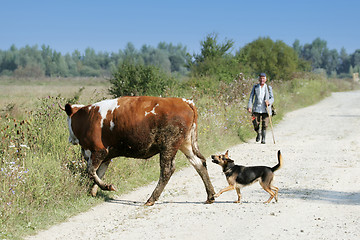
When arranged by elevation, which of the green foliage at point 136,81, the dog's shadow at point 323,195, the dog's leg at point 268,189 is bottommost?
the dog's shadow at point 323,195

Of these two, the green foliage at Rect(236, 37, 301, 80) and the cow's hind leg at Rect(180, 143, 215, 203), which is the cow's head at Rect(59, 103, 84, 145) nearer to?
the cow's hind leg at Rect(180, 143, 215, 203)

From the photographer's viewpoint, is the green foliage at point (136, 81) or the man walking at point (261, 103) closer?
the man walking at point (261, 103)

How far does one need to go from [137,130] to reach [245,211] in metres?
2.09

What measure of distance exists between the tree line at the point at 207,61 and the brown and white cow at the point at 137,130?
11.7 m

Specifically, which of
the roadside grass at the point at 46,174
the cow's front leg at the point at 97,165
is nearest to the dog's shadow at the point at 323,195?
the roadside grass at the point at 46,174

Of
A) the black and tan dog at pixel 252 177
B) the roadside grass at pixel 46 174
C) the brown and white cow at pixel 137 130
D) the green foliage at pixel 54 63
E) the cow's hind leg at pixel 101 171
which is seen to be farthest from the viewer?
the green foliage at pixel 54 63

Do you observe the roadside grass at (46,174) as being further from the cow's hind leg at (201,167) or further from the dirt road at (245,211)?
the cow's hind leg at (201,167)

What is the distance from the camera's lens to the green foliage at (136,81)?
707 inches

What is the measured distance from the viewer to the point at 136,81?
18062 mm

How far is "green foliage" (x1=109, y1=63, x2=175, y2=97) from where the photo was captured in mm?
17969

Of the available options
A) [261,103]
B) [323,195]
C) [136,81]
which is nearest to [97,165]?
[323,195]

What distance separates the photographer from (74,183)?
22.7 ft

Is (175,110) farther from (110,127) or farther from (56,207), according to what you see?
(56,207)

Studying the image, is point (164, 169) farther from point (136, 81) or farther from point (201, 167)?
point (136, 81)
